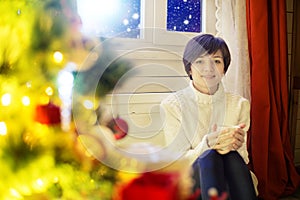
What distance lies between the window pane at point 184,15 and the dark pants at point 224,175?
90 centimetres

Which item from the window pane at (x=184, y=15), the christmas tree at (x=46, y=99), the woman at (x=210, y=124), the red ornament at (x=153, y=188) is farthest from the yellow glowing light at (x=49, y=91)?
the window pane at (x=184, y=15)

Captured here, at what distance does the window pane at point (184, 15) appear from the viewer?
190cm

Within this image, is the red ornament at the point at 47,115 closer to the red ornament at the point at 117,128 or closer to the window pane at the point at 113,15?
the red ornament at the point at 117,128

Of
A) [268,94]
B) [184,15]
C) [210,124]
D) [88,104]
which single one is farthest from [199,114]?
[88,104]

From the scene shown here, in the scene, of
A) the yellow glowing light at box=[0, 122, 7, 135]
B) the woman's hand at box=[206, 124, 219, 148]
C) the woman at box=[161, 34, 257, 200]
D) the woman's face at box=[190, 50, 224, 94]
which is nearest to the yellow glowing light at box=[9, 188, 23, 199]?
the yellow glowing light at box=[0, 122, 7, 135]

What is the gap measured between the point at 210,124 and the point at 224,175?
24cm

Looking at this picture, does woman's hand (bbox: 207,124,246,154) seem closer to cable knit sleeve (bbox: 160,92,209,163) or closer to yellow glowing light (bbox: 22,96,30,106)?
cable knit sleeve (bbox: 160,92,209,163)

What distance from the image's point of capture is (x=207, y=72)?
1.43 m

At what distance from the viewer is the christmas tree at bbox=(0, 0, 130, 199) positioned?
0.56 meters

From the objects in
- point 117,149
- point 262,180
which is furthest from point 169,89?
point 117,149

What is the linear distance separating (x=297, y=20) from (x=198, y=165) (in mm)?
1419

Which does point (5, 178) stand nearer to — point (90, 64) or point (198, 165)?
point (90, 64)

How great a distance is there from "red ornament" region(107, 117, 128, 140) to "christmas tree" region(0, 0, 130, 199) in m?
0.04

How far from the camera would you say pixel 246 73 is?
182 cm
